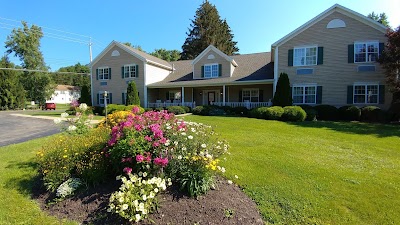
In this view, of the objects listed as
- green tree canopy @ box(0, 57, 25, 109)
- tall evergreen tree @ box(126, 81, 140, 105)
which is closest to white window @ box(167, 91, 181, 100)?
tall evergreen tree @ box(126, 81, 140, 105)

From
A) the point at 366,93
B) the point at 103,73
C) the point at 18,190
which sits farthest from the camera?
the point at 103,73

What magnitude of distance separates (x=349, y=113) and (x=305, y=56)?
5328 millimetres

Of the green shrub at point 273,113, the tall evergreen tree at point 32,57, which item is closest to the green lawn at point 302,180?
the green shrub at point 273,113

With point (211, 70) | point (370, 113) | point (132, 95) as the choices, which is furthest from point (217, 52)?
point (370, 113)

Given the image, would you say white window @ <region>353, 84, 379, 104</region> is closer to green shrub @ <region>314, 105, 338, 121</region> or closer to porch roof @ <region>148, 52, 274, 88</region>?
green shrub @ <region>314, 105, 338, 121</region>

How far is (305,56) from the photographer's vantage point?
59.2ft

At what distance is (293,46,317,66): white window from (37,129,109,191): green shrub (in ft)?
55.0

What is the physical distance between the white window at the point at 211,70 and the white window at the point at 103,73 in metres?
10.9

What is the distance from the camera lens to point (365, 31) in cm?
1648

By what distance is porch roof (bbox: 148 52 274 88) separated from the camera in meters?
20.5

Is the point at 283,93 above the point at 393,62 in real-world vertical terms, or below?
below

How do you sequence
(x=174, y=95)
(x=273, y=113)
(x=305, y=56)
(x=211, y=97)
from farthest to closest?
(x=174, y=95) → (x=211, y=97) → (x=305, y=56) → (x=273, y=113)

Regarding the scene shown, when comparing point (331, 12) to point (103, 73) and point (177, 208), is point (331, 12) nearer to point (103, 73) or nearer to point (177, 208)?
point (177, 208)

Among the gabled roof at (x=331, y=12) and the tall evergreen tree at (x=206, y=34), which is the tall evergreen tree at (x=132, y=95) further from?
the tall evergreen tree at (x=206, y=34)
